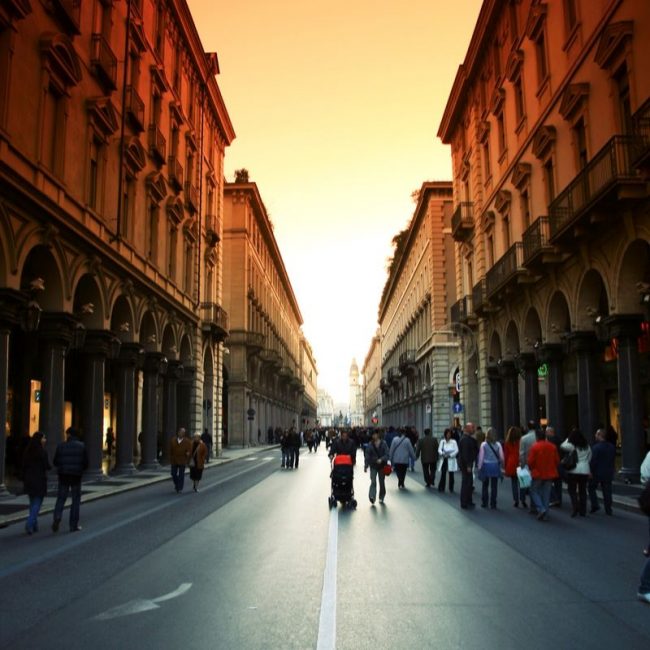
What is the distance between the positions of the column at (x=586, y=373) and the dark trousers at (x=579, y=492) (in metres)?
7.16

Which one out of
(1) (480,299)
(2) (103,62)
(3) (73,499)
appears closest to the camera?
(3) (73,499)

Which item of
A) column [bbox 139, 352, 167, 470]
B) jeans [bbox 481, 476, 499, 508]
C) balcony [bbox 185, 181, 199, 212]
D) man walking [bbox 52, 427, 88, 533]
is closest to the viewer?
man walking [bbox 52, 427, 88, 533]

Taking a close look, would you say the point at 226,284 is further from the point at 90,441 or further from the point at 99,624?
the point at 99,624

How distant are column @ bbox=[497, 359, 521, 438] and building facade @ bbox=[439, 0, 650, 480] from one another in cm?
6

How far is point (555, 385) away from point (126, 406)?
1487 centimetres

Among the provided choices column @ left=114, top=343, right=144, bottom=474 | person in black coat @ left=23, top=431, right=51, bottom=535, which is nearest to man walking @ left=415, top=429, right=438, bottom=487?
column @ left=114, top=343, right=144, bottom=474

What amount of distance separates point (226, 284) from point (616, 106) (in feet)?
134

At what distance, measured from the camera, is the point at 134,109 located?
25.6 metres

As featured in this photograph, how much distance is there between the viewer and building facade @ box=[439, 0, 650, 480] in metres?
18.5

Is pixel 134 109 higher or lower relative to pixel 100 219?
higher

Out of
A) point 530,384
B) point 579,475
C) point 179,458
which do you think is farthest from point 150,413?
point 579,475

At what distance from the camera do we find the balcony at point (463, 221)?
1410 inches

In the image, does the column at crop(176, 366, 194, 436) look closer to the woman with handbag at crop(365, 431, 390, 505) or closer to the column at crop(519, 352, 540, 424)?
the column at crop(519, 352, 540, 424)

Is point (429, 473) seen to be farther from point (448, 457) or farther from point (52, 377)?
point (52, 377)
